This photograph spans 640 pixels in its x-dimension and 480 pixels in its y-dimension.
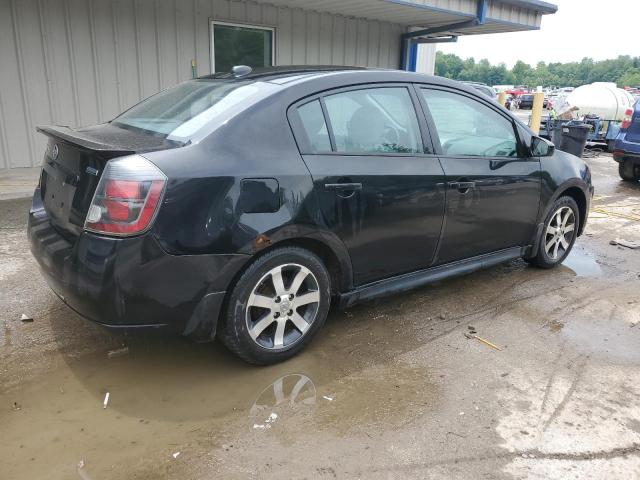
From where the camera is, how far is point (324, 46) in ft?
31.4

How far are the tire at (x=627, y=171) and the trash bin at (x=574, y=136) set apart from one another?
1907 millimetres

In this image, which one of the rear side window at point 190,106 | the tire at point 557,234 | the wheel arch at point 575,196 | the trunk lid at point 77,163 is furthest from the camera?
the tire at point 557,234

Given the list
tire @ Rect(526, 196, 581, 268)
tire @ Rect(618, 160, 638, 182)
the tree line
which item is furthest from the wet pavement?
the tree line

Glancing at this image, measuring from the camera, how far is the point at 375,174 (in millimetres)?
3293

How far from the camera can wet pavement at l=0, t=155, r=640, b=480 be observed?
2.42 m

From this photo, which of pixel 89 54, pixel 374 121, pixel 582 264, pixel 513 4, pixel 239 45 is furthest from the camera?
pixel 513 4

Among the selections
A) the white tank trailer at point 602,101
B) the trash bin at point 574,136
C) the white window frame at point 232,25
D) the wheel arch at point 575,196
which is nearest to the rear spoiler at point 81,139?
the wheel arch at point 575,196

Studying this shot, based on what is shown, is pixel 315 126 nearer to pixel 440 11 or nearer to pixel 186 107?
pixel 186 107

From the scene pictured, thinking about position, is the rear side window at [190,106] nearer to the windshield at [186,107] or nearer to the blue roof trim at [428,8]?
the windshield at [186,107]

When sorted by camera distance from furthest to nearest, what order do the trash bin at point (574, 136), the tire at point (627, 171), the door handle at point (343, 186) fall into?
the trash bin at point (574, 136) → the tire at point (627, 171) → the door handle at point (343, 186)

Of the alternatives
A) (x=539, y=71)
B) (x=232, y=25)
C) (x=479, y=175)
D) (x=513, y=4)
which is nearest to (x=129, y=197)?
(x=479, y=175)

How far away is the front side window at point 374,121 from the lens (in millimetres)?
3239

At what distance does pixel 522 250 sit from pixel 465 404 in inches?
82.2

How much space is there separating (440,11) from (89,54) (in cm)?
538
